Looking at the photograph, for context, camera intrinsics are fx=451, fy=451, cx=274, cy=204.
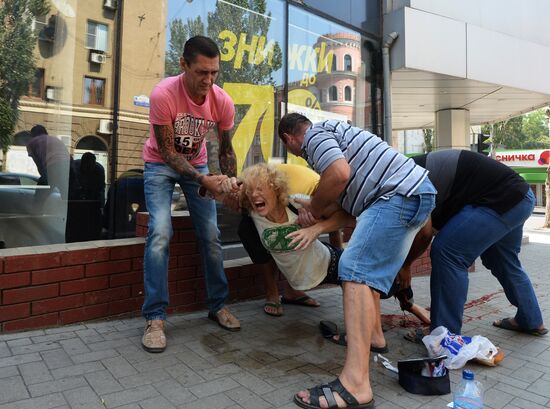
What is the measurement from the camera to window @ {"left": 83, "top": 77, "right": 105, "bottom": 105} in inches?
214

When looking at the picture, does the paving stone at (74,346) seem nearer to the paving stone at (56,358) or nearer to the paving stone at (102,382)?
the paving stone at (56,358)

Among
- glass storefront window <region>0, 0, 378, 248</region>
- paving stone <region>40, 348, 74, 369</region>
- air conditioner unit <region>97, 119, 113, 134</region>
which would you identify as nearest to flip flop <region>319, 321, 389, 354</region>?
paving stone <region>40, 348, 74, 369</region>

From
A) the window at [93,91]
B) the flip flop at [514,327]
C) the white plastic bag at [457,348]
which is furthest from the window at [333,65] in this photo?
the white plastic bag at [457,348]

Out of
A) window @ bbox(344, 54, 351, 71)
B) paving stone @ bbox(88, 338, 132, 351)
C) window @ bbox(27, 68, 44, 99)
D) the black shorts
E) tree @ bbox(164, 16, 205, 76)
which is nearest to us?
paving stone @ bbox(88, 338, 132, 351)

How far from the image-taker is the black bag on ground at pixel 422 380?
2424mm

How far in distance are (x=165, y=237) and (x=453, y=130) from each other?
10859 millimetres

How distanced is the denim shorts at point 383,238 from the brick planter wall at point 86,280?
1.67 m

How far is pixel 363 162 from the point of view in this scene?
8.37 feet

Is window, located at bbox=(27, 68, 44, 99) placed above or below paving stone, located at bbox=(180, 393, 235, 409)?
above

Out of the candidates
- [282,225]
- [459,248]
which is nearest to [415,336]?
[459,248]

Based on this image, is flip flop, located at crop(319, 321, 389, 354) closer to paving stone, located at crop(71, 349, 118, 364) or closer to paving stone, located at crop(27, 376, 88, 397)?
paving stone, located at crop(71, 349, 118, 364)

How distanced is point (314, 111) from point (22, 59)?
14.9 feet

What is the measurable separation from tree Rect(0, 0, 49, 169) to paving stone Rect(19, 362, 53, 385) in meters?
3.04

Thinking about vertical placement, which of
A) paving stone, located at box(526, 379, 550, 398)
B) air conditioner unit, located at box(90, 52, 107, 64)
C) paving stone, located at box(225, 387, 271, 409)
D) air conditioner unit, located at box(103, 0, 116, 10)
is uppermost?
air conditioner unit, located at box(103, 0, 116, 10)
